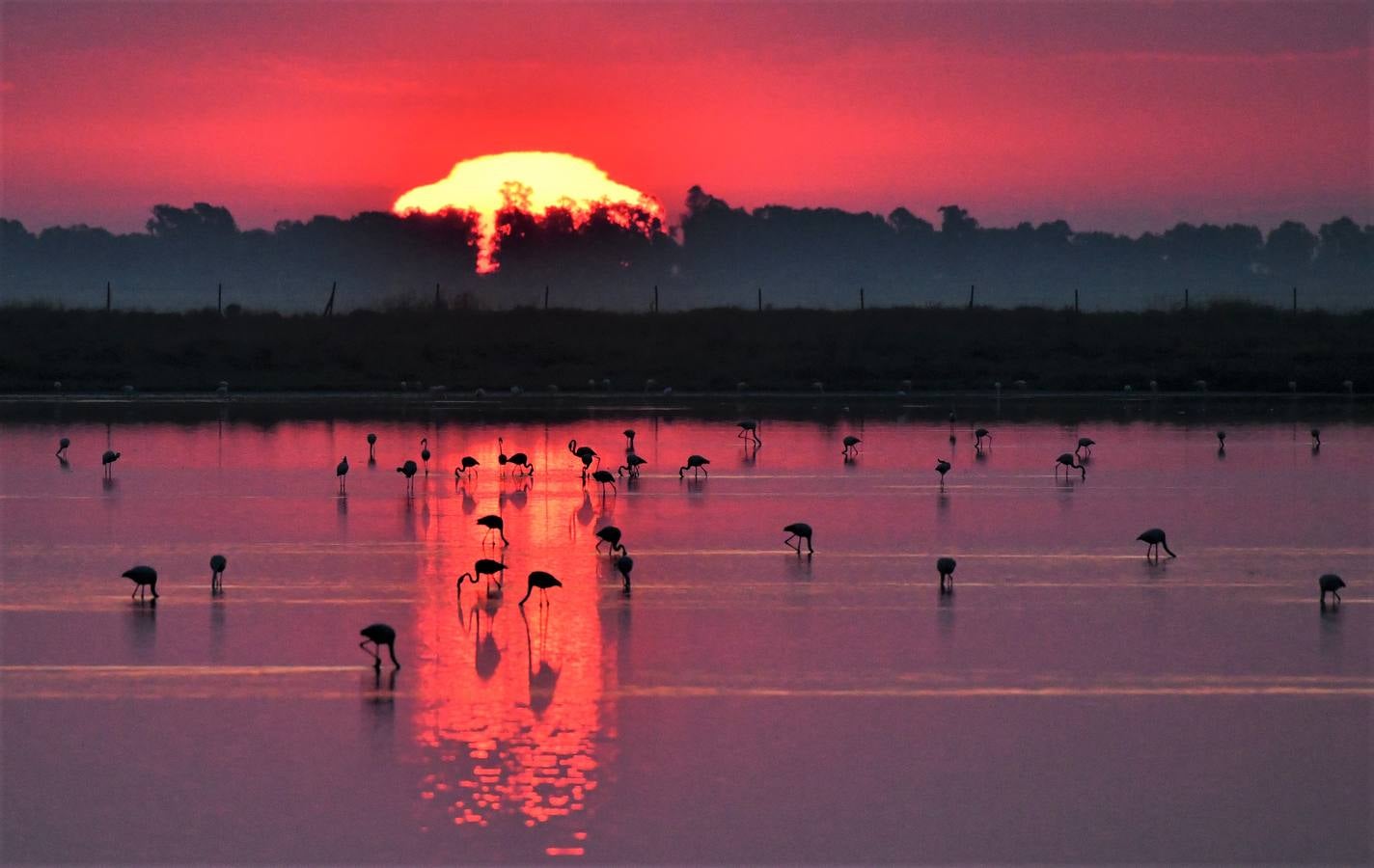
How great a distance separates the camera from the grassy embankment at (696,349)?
50938 mm

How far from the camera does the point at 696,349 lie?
56.0m

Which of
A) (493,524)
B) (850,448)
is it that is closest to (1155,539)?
(493,524)

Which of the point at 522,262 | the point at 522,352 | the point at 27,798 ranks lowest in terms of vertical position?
the point at 27,798

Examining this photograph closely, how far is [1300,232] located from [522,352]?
123 metres

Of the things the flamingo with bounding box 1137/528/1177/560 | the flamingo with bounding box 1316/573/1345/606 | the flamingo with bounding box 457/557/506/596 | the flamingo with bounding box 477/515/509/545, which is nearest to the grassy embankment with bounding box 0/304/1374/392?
the flamingo with bounding box 477/515/509/545

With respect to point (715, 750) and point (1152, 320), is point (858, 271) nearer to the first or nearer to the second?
point (1152, 320)

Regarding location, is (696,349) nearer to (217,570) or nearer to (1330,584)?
(217,570)

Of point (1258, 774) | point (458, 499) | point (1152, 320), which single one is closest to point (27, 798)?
point (1258, 774)

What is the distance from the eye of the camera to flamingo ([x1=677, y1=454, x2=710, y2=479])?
25906 mm

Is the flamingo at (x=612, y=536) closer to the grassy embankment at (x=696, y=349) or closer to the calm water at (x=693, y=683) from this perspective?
the calm water at (x=693, y=683)

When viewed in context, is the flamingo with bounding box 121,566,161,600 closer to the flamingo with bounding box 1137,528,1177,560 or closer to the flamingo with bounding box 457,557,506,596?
the flamingo with bounding box 457,557,506,596

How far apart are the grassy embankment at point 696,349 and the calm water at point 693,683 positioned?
27517 mm

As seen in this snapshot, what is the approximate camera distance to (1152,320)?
198 ft

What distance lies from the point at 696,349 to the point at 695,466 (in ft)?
98.5
